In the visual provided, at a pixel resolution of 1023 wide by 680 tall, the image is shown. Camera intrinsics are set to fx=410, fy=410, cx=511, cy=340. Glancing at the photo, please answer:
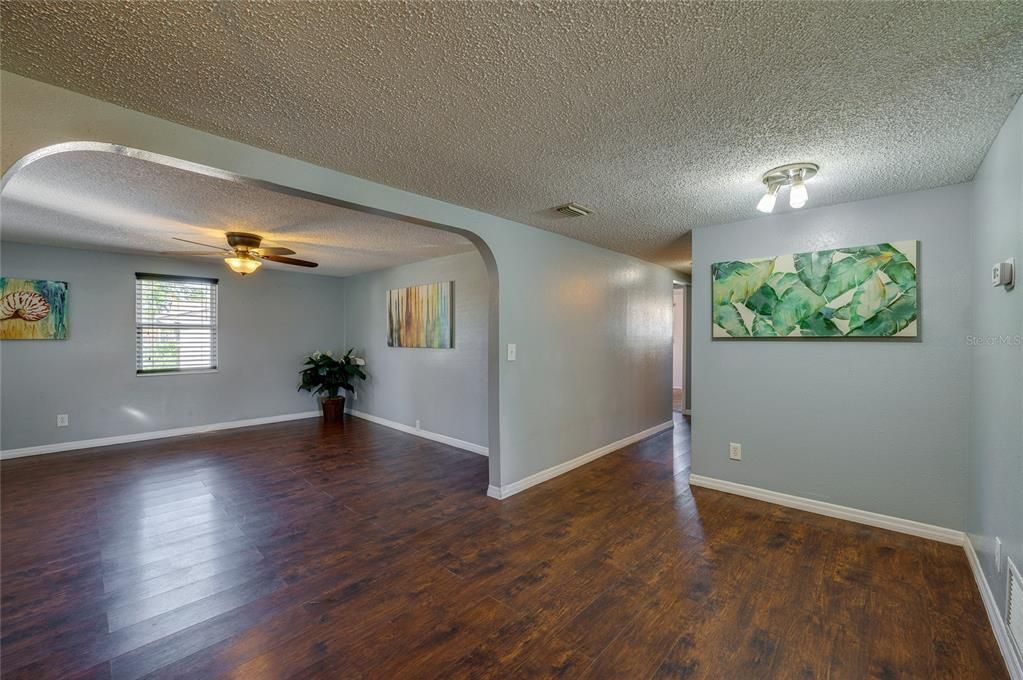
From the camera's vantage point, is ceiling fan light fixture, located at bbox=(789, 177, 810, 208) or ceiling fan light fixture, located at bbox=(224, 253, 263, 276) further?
ceiling fan light fixture, located at bbox=(224, 253, 263, 276)

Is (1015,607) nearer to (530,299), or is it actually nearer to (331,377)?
(530,299)

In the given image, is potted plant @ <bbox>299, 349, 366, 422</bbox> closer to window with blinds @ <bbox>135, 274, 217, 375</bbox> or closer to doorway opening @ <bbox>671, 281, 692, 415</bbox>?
window with blinds @ <bbox>135, 274, 217, 375</bbox>

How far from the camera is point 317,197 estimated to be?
2.31m

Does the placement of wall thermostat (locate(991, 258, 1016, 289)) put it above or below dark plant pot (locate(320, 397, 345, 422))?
above

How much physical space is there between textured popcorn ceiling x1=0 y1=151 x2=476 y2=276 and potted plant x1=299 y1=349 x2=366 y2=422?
182 centimetres

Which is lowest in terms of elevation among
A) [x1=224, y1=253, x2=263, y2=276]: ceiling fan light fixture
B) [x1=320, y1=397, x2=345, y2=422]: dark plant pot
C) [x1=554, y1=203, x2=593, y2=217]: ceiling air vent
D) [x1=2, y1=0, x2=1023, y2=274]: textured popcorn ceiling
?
[x1=320, y1=397, x2=345, y2=422]: dark plant pot

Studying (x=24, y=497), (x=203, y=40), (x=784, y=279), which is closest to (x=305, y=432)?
(x=24, y=497)

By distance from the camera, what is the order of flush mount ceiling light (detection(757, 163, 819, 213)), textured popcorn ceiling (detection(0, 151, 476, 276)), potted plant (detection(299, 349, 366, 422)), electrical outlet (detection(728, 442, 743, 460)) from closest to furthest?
1. flush mount ceiling light (detection(757, 163, 819, 213))
2. textured popcorn ceiling (detection(0, 151, 476, 276))
3. electrical outlet (detection(728, 442, 743, 460))
4. potted plant (detection(299, 349, 366, 422))

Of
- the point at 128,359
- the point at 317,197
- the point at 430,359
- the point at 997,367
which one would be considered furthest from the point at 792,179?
the point at 128,359

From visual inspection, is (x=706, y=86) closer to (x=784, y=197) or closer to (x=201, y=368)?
(x=784, y=197)

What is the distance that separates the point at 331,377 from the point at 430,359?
6.55 feet

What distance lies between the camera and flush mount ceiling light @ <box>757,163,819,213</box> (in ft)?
7.50

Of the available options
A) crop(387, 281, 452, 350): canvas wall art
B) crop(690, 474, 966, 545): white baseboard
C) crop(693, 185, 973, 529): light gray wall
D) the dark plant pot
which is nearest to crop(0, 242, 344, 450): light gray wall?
the dark plant pot

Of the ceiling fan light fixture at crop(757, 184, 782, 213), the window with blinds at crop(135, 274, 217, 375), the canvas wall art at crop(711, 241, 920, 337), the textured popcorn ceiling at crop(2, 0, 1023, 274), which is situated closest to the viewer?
the textured popcorn ceiling at crop(2, 0, 1023, 274)
